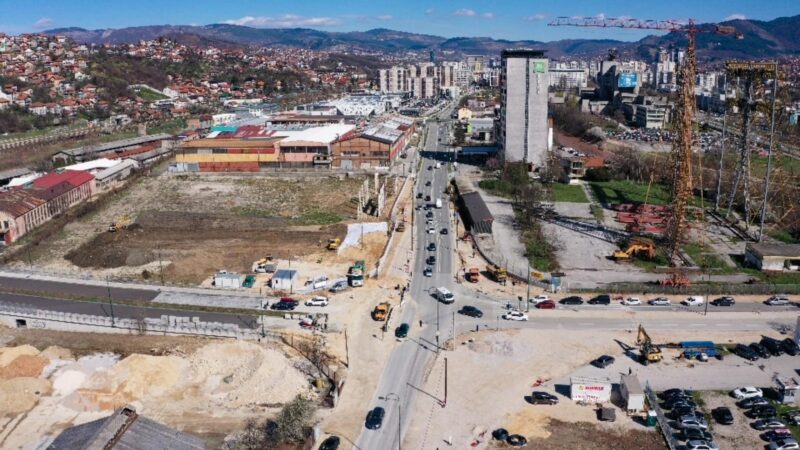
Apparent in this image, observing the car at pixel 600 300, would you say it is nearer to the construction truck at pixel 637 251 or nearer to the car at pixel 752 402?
the construction truck at pixel 637 251

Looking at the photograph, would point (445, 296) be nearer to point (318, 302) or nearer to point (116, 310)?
point (318, 302)

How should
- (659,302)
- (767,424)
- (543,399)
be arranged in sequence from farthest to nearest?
(659,302) < (543,399) < (767,424)

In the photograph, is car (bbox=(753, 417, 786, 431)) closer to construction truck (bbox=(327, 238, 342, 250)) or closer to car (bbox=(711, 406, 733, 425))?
car (bbox=(711, 406, 733, 425))

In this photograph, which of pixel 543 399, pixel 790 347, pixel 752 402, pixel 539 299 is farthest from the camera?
pixel 539 299

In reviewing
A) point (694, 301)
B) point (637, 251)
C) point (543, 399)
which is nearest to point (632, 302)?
point (694, 301)

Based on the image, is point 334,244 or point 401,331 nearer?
point 401,331

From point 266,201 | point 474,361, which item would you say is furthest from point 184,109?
point 474,361

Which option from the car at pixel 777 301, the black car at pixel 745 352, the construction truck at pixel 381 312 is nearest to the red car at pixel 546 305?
the construction truck at pixel 381 312
